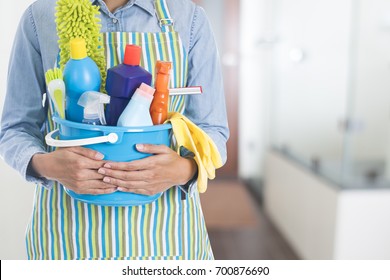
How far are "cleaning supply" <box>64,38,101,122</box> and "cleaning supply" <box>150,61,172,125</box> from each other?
70mm

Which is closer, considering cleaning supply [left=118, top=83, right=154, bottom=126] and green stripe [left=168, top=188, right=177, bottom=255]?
cleaning supply [left=118, top=83, right=154, bottom=126]

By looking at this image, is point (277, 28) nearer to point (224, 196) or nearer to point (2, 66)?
point (224, 196)

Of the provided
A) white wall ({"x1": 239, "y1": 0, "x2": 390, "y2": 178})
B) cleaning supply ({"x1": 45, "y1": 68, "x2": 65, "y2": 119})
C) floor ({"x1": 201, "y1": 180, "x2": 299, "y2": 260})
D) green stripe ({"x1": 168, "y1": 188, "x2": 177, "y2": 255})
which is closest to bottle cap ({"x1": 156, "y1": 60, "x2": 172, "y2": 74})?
cleaning supply ({"x1": 45, "y1": 68, "x2": 65, "y2": 119})

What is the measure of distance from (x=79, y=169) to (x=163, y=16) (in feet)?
0.85

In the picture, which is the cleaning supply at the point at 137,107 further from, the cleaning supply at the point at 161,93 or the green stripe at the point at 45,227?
the green stripe at the point at 45,227

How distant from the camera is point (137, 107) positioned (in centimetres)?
49

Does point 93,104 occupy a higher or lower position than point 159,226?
higher

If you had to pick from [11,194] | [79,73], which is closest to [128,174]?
[79,73]

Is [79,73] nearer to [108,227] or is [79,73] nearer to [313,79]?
[108,227]

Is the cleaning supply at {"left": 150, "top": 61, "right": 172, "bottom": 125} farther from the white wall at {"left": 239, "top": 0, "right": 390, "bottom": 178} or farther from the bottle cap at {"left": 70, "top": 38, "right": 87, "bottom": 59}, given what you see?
the white wall at {"left": 239, "top": 0, "right": 390, "bottom": 178}

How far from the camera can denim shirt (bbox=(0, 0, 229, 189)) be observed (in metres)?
0.62

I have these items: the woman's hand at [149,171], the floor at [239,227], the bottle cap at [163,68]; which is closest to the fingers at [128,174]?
the woman's hand at [149,171]
